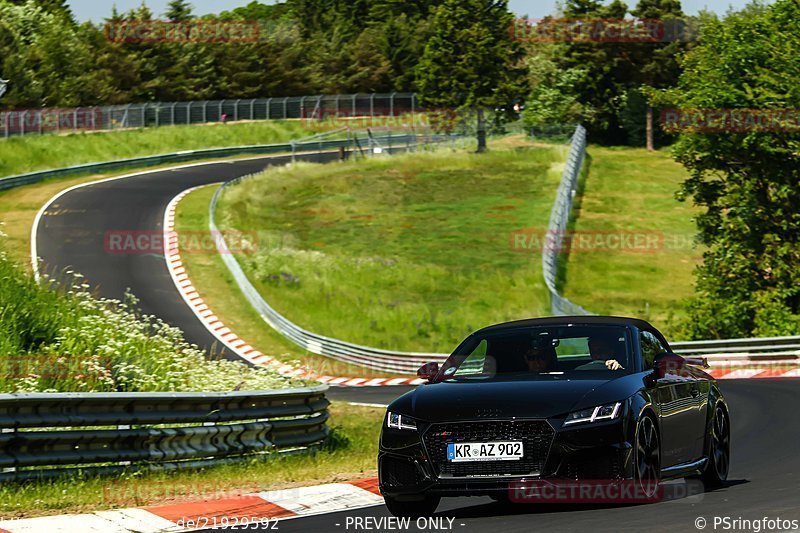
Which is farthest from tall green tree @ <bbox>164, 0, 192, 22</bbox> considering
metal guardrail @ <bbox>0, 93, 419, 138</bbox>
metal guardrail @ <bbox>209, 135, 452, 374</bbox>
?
metal guardrail @ <bbox>209, 135, 452, 374</bbox>

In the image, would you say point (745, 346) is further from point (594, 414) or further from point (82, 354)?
point (594, 414)

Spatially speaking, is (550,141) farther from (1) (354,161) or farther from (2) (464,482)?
(2) (464,482)

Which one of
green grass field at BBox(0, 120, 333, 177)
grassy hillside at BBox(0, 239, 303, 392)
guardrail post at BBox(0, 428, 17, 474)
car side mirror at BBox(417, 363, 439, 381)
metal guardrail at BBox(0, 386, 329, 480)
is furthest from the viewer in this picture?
green grass field at BBox(0, 120, 333, 177)

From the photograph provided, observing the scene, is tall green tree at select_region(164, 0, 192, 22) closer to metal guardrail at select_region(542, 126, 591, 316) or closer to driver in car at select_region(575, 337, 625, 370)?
metal guardrail at select_region(542, 126, 591, 316)

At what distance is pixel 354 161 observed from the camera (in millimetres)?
80188

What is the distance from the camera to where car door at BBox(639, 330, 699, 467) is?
10328 mm

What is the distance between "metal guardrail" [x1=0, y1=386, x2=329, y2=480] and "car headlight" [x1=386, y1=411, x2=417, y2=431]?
129 inches

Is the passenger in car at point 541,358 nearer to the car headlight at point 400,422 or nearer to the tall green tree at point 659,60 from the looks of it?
the car headlight at point 400,422

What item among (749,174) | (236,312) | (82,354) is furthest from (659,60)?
(82,354)

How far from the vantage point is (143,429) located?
1248 centimetres

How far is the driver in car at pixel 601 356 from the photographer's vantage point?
33.8ft

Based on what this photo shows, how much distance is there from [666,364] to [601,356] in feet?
1.72

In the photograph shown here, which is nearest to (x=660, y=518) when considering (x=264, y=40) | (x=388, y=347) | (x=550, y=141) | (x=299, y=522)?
(x=299, y=522)

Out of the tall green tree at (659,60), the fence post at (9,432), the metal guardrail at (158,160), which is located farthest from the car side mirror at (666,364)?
the tall green tree at (659,60)
